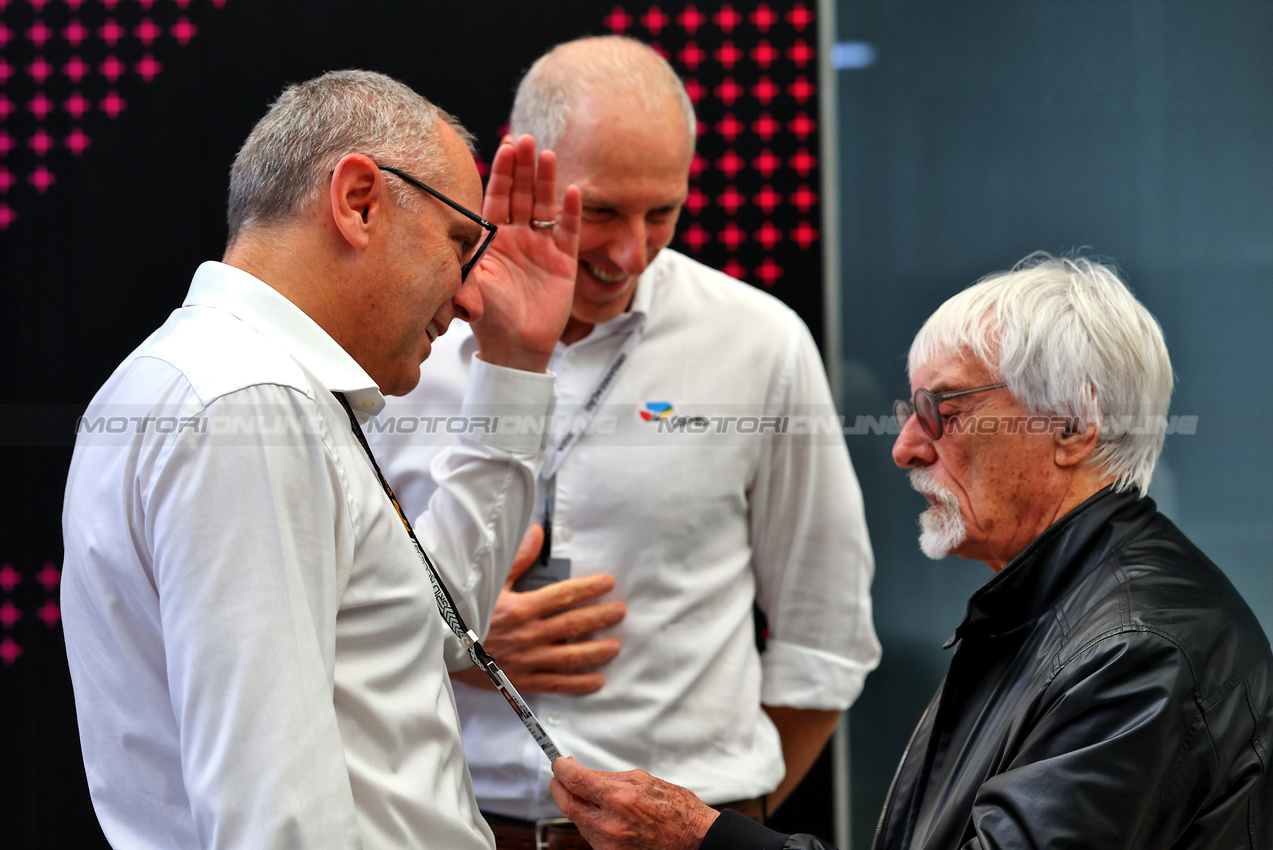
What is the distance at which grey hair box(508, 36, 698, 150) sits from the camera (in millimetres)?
2111

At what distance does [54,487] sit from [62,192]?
77 cm

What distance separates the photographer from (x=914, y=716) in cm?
294

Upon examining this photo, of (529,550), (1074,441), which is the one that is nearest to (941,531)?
(1074,441)

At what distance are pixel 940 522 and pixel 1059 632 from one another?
12.7 inches

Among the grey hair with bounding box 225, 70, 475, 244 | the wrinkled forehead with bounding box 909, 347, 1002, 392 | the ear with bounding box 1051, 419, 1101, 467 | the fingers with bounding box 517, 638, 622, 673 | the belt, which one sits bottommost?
the belt

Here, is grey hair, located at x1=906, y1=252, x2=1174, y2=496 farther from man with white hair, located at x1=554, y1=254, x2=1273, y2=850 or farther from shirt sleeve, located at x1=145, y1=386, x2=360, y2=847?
Result: shirt sleeve, located at x1=145, y1=386, x2=360, y2=847

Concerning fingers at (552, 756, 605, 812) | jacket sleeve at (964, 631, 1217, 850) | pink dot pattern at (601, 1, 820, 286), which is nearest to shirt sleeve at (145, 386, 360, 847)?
fingers at (552, 756, 605, 812)

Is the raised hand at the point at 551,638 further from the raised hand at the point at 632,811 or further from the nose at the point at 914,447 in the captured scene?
Result: the nose at the point at 914,447

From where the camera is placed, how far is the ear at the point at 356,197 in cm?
135

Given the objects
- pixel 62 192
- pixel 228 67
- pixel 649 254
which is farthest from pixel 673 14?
pixel 62 192

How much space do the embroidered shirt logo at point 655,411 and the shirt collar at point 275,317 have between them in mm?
947

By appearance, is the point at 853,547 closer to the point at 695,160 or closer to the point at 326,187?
the point at 695,160

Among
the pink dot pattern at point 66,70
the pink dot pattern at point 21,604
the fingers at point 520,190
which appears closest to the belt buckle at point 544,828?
the fingers at point 520,190

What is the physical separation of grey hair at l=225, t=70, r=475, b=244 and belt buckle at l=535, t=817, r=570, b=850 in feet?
4.01
